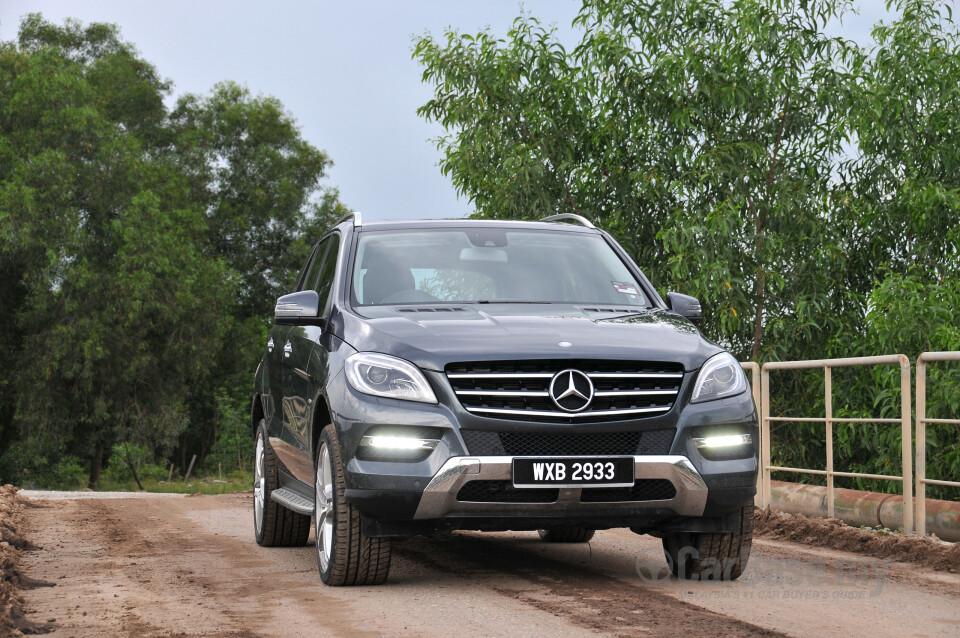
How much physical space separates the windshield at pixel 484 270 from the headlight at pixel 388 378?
3.11ft

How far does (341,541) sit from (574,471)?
1231 millimetres

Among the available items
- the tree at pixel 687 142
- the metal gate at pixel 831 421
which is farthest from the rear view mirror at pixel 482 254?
the tree at pixel 687 142

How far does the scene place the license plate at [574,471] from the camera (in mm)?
5859

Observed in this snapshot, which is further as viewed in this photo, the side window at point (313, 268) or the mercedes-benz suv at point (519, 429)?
the side window at point (313, 268)

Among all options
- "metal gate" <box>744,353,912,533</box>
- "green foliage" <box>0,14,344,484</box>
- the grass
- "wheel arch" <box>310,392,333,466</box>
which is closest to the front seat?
"wheel arch" <box>310,392,333,466</box>

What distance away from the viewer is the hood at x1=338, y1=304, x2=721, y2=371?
19.7ft

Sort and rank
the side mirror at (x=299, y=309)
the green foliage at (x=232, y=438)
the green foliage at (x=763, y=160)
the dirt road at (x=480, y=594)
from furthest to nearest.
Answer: the green foliage at (x=232, y=438) < the green foliage at (x=763, y=160) < the side mirror at (x=299, y=309) < the dirt road at (x=480, y=594)

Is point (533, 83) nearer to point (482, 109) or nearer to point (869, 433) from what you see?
point (482, 109)

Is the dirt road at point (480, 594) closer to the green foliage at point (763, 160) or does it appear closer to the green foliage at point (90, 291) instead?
the green foliage at point (763, 160)

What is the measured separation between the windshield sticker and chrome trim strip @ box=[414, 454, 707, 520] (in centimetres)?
170

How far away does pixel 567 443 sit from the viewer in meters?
5.92

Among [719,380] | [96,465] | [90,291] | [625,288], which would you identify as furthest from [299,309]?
[96,465]

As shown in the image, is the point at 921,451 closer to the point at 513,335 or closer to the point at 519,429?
the point at 513,335

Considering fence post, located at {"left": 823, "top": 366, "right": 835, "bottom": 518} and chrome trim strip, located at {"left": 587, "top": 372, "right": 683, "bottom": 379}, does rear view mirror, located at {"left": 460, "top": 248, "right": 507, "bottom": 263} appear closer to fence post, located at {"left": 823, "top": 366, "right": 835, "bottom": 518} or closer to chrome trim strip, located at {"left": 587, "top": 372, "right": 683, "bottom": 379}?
chrome trim strip, located at {"left": 587, "top": 372, "right": 683, "bottom": 379}
